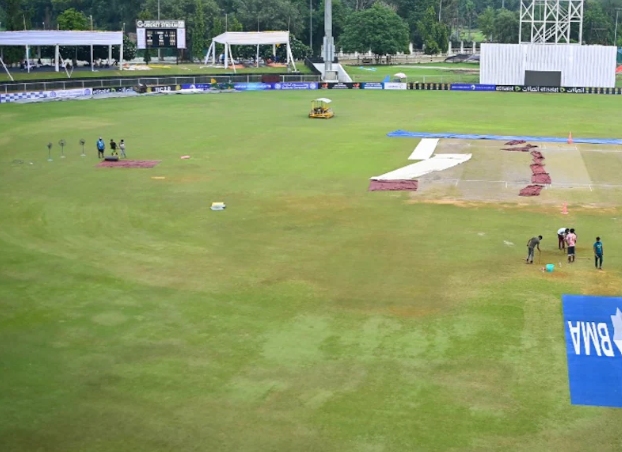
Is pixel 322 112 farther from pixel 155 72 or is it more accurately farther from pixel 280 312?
pixel 280 312

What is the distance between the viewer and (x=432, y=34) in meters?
162

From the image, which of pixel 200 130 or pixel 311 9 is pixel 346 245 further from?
pixel 311 9

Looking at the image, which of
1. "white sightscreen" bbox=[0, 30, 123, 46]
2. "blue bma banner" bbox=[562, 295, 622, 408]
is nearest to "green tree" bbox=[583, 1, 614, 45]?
"white sightscreen" bbox=[0, 30, 123, 46]

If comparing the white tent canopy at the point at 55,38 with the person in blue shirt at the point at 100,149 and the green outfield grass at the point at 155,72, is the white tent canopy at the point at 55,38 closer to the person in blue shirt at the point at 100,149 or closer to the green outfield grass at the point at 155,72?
the green outfield grass at the point at 155,72

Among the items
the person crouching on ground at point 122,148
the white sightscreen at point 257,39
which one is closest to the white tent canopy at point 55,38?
the white sightscreen at point 257,39

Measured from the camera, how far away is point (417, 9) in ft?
573

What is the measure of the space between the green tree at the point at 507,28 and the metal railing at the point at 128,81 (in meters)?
58.8

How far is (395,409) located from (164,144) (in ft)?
151

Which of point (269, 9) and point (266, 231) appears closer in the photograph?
point (266, 231)

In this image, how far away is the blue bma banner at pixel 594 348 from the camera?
22062mm

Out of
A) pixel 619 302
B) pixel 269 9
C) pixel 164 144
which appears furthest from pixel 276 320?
pixel 269 9

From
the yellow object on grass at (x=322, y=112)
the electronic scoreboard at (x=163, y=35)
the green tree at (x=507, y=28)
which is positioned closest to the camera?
the yellow object on grass at (x=322, y=112)

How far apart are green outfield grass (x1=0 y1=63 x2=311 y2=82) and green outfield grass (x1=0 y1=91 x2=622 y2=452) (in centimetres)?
5552

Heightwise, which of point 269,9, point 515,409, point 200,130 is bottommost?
point 515,409
